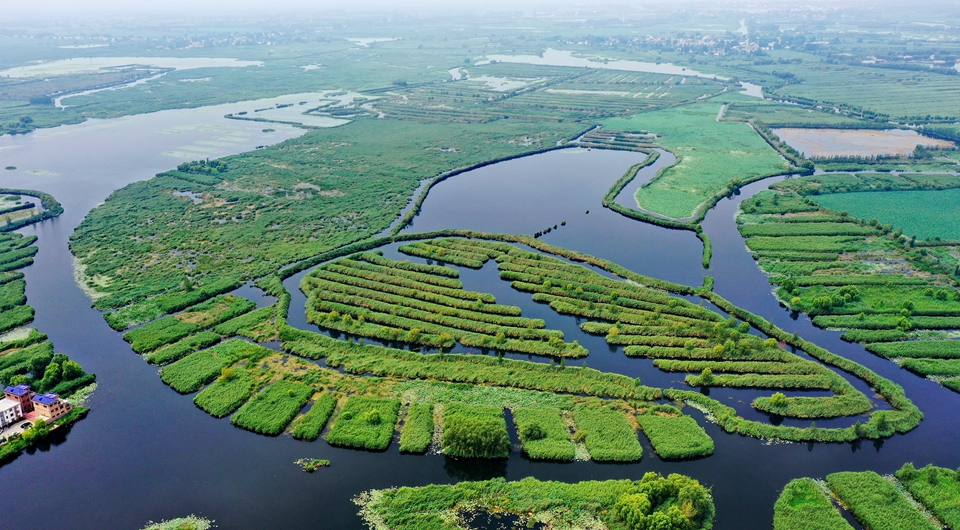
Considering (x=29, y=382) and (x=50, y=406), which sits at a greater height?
(x=50, y=406)

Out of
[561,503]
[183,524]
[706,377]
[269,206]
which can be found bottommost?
→ [183,524]

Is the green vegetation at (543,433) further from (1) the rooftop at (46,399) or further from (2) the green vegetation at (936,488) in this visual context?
(1) the rooftop at (46,399)

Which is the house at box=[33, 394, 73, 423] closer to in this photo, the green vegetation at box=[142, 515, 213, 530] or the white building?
the white building

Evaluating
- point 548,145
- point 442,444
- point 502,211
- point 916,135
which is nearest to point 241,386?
point 442,444

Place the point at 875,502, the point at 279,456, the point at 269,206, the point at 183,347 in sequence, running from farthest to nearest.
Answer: the point at 269,206 < the point at 183,347 < the point at 279,456 < the point at 875,502

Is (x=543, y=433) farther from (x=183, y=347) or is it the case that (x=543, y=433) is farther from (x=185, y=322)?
(x=185, y=322)

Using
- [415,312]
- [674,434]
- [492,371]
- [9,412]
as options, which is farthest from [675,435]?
[9,412]

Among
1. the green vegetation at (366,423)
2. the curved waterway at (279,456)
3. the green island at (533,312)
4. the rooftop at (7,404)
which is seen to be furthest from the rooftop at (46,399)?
the green vegetation at (366,423)
